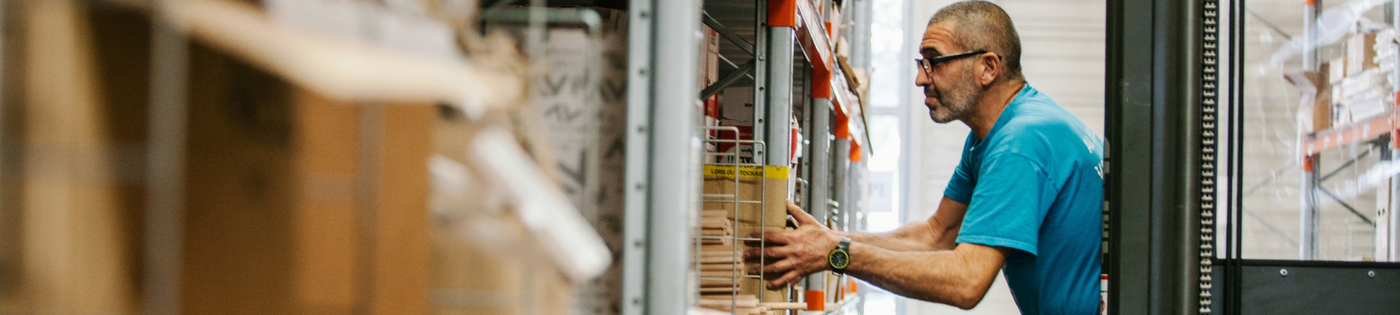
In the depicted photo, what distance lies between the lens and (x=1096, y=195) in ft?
8.75

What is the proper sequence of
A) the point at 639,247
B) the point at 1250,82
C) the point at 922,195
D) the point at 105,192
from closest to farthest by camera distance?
the point at 105,192 → the point at 639,247 → the point at 1250,82 → the point at 922,195

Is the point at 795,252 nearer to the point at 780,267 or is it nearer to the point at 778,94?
the point at 780,267

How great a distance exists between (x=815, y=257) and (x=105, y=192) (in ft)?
6.66

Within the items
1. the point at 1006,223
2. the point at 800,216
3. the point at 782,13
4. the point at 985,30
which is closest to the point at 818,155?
the point at 782,13

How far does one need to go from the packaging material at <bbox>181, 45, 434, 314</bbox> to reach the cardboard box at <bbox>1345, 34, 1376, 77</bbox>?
230cm

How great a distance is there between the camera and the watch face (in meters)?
2.77

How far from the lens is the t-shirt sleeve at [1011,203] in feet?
8.40

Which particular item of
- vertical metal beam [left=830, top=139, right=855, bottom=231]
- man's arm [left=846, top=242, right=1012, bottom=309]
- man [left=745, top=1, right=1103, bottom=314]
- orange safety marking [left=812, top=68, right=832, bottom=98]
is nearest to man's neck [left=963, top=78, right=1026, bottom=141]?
man [left=745, top=1, right=1103, bottom=314]

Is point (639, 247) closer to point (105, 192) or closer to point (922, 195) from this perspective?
point (105, 192)

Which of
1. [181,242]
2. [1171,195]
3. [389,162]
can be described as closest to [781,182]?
[1171,195]

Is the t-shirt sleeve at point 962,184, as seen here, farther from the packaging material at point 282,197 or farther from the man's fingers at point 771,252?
the packaging material at point 282,197

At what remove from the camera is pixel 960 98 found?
3.06m

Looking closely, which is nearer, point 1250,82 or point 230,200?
point 230,200

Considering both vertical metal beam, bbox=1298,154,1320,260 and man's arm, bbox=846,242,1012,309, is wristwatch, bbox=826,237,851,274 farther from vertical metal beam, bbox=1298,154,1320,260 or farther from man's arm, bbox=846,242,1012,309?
vertical metal beam, bbox=1298,154,1320,260
